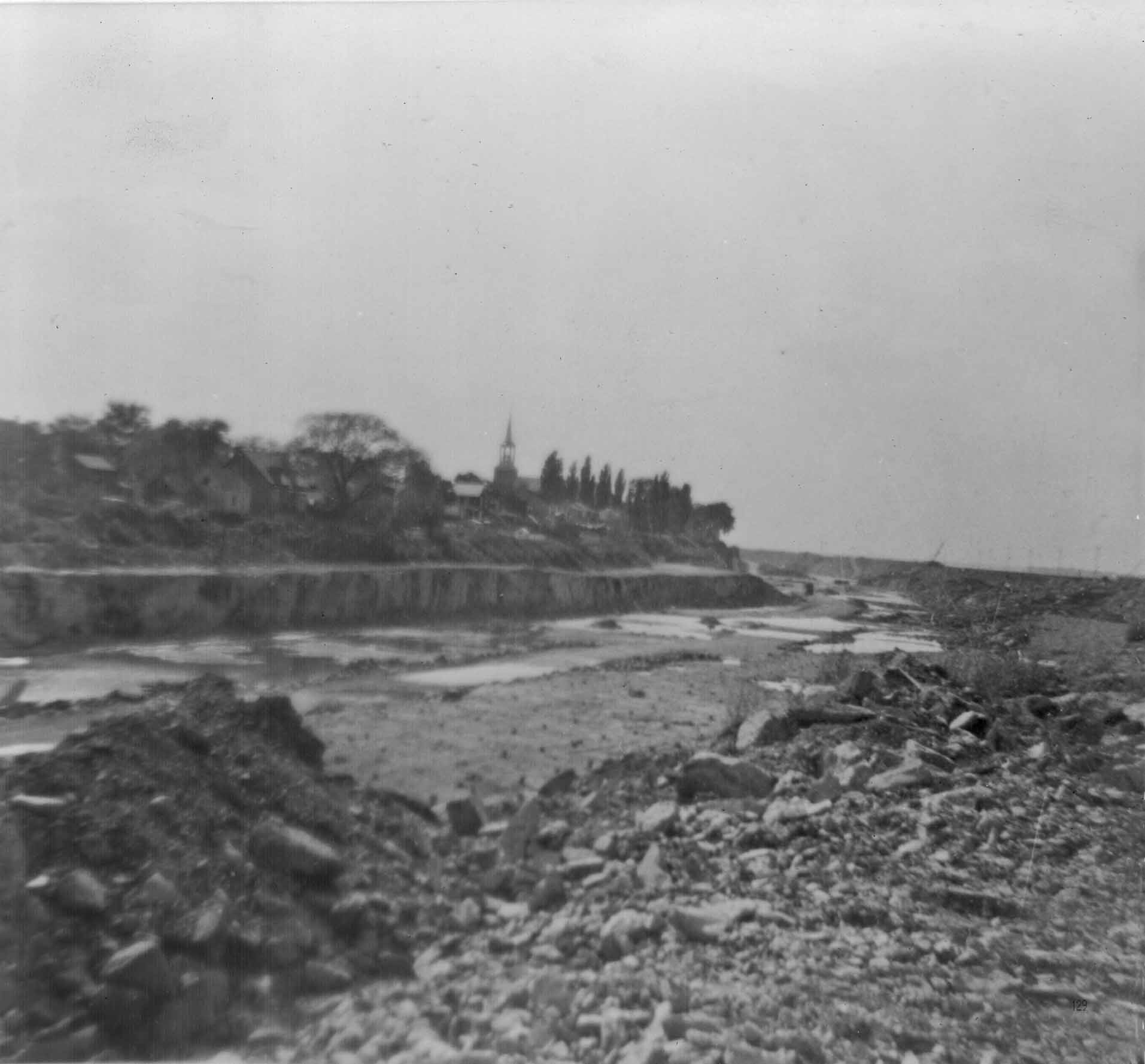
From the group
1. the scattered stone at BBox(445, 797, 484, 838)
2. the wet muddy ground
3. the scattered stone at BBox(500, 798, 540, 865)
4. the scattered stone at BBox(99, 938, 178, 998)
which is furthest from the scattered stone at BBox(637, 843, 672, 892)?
the scattered stone at BBox(99, 938, 178, 998)

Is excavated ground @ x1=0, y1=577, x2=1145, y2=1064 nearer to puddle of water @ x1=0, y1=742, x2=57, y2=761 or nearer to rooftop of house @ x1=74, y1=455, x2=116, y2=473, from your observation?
puddle of water @ x1=0, y1=742, x2=57, y2=761

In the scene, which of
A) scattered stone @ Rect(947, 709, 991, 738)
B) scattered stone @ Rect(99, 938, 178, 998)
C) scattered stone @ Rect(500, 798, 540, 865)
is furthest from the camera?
scattered stone @ Rect(947, 709, 991, 738)

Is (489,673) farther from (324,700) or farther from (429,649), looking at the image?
(324,700)

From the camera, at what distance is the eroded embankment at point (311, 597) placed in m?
3.65

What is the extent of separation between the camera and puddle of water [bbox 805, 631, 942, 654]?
419cm

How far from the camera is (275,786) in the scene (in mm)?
2959

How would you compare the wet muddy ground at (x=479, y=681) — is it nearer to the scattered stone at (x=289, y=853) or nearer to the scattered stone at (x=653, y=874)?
the scattered stone at (x=289, y=853)

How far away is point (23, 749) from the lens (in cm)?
289

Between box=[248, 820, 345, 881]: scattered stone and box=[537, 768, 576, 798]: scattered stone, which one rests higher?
box=[537, 768, 576, 798]: scattered stone

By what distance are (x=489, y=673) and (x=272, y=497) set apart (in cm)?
157

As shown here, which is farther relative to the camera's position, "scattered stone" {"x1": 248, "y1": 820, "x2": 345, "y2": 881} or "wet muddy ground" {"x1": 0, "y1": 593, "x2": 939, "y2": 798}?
"wet muddy ground" {"x1": 0, "y1": 593, "x2": 939, "y2": 798}

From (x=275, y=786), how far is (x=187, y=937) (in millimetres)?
574

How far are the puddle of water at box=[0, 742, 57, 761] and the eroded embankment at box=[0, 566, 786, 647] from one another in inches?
27.5

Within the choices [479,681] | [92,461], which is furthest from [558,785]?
[92,461]
